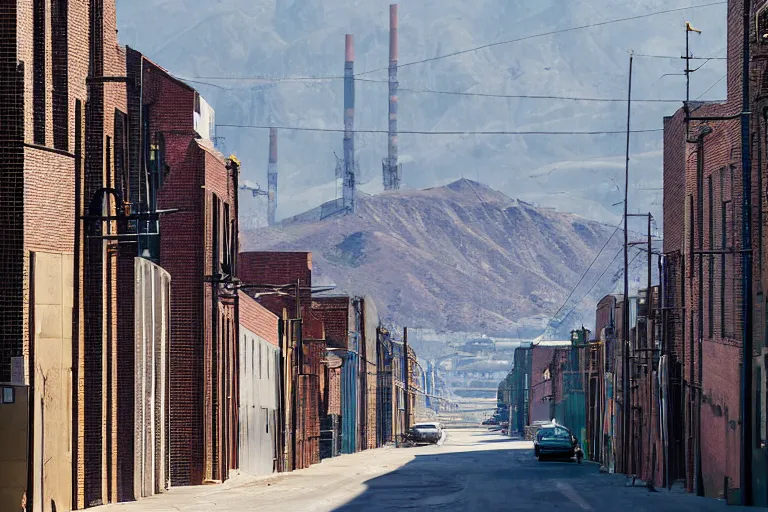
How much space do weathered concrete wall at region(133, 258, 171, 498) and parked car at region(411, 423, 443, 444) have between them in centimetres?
6092

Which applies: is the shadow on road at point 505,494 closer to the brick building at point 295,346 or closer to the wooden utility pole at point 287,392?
the wooden utility pole at point 287,392

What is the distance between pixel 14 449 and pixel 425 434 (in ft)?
243

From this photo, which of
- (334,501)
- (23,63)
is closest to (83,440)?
(334,501)

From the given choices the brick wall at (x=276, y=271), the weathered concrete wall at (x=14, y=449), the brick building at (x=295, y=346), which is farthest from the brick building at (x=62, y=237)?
the brick wall at (x=276, y=271)

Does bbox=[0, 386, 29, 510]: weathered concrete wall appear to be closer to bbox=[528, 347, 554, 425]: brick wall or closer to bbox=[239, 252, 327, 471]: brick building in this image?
bbox=[239, 252, 327, 471]: brick building

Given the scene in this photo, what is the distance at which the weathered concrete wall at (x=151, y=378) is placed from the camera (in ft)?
121

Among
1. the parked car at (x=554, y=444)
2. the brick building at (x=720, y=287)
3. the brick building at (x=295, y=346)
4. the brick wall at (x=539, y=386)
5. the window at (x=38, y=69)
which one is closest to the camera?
the window at (x=38, y=69)

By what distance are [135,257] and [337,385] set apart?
1937 inches

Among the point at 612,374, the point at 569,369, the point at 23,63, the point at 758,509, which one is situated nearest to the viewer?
the point at 23,63

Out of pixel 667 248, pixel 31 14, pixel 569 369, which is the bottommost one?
pixel 569 369

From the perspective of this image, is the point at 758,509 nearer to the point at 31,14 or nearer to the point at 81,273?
the point at 81,273

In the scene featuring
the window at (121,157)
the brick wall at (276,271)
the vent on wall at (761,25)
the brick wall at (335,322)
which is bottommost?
the brick wall at (335,322)

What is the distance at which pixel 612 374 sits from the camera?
74.6 metres

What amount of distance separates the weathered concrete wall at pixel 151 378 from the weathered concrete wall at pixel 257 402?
11181mm
